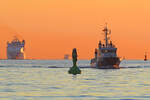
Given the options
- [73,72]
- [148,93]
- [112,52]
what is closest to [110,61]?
[112,52]

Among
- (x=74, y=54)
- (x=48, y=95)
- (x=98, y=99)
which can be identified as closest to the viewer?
(x=98, y=99)

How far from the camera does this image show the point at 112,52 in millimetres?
146500

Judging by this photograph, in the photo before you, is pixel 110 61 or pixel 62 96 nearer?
pixel 62 96

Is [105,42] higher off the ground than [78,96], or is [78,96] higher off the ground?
[105,42]

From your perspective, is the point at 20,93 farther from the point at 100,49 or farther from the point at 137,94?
the point at 100,49

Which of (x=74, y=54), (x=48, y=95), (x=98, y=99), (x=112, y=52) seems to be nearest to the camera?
(x=98, y=99)

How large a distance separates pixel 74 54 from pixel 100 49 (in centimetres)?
4782

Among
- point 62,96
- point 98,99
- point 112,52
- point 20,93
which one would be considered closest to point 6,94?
point 20,93

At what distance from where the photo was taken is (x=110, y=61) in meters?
147

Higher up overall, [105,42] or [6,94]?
[105,42]

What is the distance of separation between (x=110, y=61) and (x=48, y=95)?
99114mm

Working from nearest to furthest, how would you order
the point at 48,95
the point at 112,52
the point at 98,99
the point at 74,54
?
the point at 98,99, the point at 48,95, the point at 74,54, the point at 112,52

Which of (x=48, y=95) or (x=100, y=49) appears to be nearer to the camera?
(x=48, y=95)

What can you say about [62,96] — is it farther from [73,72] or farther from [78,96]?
[73,72]
